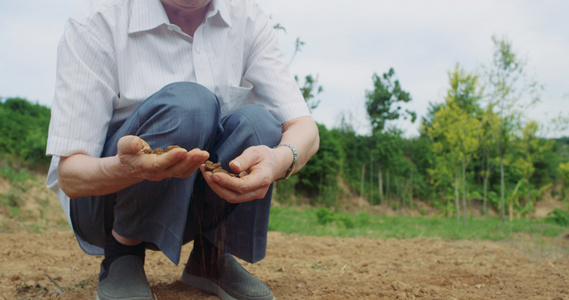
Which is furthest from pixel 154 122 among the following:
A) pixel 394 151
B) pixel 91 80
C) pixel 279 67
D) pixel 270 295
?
pixel 394 151

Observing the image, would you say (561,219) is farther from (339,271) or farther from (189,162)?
(189,162)

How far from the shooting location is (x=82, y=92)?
144 cm

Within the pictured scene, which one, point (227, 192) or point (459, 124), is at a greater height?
point (459, 124)

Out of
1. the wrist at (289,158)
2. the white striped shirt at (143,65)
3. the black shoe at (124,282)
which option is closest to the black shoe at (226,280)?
the black shoe at (124,282)

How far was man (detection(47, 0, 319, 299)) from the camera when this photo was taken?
139 cm

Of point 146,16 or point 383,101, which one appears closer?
point 146,16

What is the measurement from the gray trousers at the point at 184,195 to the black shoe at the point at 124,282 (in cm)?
12

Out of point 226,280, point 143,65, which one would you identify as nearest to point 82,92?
point 143,65

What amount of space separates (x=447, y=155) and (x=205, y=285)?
831 centimetres

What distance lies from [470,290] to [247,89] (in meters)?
1.39

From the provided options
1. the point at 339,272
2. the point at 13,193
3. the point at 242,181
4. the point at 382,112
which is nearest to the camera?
the point at 242,181

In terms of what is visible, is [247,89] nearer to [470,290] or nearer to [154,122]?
[154,122]

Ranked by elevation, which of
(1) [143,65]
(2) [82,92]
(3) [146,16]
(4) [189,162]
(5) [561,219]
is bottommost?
(5) [561,219]

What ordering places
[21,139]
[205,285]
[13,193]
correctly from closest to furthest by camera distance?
[205,285] < [13,193] < [21,139]
